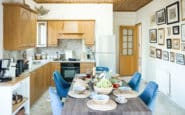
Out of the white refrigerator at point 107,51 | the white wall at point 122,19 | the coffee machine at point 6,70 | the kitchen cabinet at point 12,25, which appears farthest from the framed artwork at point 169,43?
the white wall at point 122,19

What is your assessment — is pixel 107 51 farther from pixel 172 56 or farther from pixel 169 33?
pixel 172 56

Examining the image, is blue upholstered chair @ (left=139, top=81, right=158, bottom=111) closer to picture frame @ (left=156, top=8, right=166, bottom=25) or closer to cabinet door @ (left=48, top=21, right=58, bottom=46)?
picture frame @ (left=156, top=8, right=166, bottom=25)

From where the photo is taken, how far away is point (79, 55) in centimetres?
800

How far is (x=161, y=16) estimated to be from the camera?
21.6ft

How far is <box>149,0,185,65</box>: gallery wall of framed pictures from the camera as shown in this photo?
522 centimetres

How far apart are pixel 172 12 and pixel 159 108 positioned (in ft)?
7.65

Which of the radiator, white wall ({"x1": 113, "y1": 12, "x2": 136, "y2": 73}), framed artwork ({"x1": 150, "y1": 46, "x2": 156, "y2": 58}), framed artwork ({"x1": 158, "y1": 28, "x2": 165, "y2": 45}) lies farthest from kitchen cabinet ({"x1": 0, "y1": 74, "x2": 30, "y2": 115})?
white wall ({"x1": 113, "y1": 12, "x2": 136, "y2": 73})

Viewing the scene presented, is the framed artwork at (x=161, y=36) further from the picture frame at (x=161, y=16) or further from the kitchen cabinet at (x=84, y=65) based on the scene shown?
the kitchen cabinet at (x=84, y=65)

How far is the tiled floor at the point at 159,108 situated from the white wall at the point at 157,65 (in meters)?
0.17

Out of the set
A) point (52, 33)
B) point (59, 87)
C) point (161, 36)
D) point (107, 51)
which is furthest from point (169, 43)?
point (52, 33)

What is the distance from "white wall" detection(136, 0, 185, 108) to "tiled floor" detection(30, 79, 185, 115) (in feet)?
0.55

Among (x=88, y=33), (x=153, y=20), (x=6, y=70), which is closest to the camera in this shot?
(x=6, y=70)

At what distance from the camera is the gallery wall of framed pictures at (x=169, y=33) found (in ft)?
17.1

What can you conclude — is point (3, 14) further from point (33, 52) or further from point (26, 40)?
point (33, 52)
